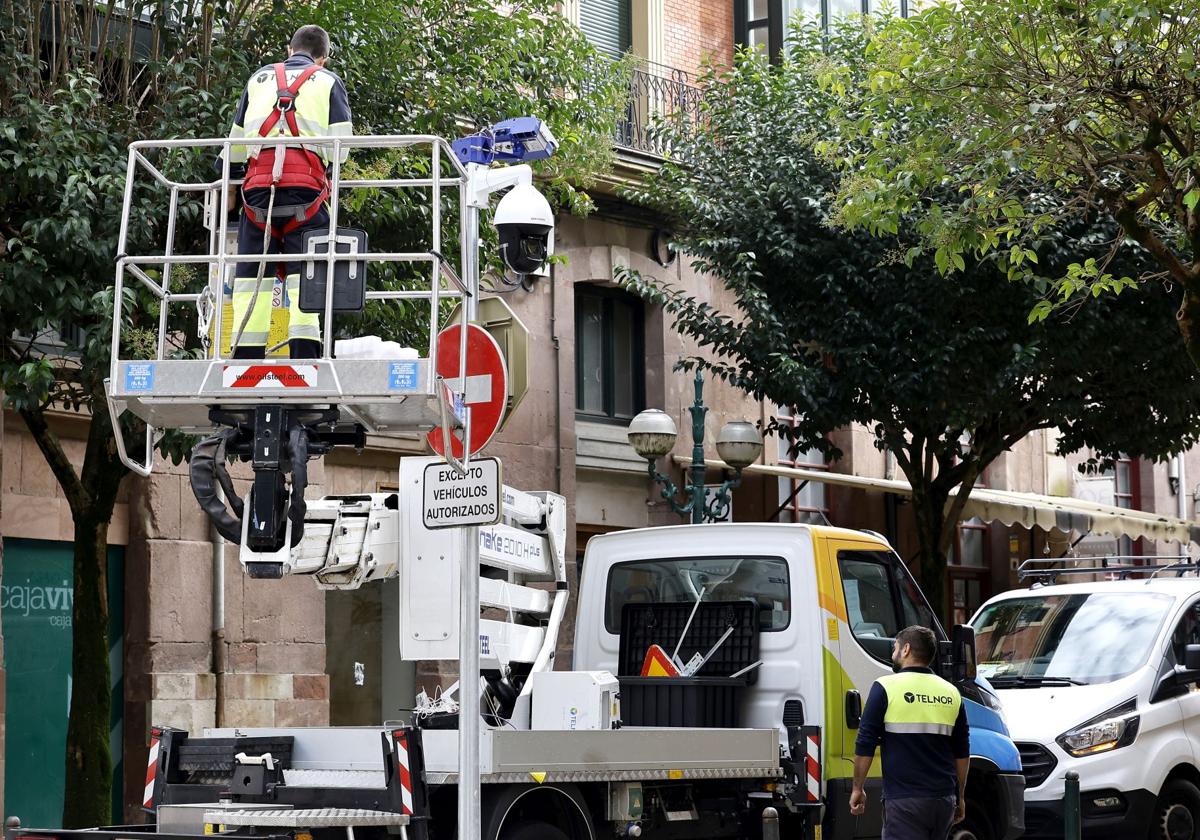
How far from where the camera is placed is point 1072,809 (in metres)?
10.3

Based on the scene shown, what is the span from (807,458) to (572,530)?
535 centimetres

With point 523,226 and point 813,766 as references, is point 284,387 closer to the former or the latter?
point 523,226

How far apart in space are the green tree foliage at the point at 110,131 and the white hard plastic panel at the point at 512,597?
8.73 ft

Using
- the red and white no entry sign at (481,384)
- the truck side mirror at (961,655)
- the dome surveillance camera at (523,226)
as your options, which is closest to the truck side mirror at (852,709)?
the truck side mirror at (961,655)

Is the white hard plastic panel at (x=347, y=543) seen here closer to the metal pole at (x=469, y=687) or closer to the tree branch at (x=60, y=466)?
the metal pole at (x=469, y=687)

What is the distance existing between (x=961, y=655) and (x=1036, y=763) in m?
1.96

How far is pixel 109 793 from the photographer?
36.6ft

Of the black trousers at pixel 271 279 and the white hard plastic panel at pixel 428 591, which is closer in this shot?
the black trousers at pixel 271 279

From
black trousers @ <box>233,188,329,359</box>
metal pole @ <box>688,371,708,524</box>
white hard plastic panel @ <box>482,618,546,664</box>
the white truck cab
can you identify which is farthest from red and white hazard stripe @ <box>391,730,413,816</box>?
metal pole @ <box>688,371,708,524</box>

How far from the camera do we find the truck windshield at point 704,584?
10.1m

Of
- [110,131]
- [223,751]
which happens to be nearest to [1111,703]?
[223,751]

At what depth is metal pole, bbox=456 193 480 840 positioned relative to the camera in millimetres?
7316

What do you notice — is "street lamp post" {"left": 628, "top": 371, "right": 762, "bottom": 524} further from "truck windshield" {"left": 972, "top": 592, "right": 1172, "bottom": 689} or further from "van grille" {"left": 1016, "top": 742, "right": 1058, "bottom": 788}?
"van grille" {"left": 1016, "top": 742, "right": 1058, "bottom": 788}

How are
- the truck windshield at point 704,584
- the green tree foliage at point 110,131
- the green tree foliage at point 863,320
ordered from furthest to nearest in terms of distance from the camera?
1. the green tree foliage at point 863,320
2. the green tree foliage at point 110,131
3. the truck windshield at point 704,584
